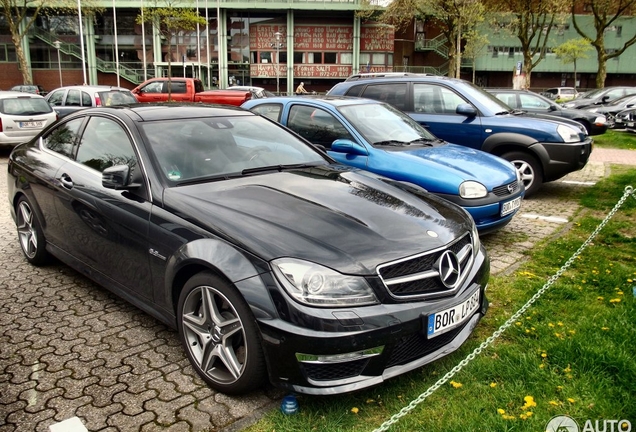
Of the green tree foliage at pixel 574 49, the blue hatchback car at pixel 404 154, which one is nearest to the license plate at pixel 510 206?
the blue hatchback car at pixel 404 154

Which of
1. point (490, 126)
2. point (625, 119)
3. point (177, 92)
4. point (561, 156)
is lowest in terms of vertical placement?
point (561, 156)

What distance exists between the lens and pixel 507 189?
572cm

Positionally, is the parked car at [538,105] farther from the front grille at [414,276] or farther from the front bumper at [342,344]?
the front bumper at [342,344]

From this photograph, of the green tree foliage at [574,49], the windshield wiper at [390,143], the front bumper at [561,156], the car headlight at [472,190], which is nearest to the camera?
the car headlight at [472,190]

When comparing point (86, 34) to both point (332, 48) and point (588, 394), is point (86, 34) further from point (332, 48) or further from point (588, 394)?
point (588, 394)

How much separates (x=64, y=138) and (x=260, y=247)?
2.86 metres

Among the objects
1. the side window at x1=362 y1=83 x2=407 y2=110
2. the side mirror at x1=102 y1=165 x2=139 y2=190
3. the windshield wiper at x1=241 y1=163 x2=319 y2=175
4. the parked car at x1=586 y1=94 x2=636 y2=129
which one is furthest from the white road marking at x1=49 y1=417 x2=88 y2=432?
the parked car at x1=586 y1=94 x2=636 y2=129

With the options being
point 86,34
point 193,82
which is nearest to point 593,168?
point 193,82

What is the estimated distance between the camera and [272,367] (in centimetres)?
264

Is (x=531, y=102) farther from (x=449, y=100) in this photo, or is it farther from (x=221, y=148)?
(x=221, y=148)

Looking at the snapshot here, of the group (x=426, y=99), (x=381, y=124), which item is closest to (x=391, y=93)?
(x=426, y=99)

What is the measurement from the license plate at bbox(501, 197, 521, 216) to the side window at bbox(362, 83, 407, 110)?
3.19 metres

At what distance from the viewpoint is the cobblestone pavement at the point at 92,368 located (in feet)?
9.14

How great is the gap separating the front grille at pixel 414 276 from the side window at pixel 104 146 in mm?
2000
